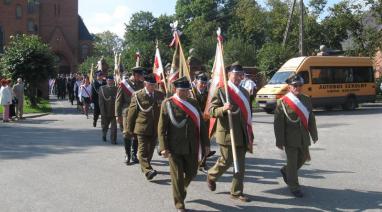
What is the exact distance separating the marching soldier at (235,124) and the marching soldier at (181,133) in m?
0.59

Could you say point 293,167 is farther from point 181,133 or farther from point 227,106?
point 181,133

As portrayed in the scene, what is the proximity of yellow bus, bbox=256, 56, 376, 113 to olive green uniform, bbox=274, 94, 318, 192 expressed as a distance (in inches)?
610

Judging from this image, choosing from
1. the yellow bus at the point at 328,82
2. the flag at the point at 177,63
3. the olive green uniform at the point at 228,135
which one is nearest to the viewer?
the olive green uniform at the point at 228,135

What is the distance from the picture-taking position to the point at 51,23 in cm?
7919

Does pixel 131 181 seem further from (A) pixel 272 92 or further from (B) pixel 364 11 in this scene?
(B) pixel 364 11

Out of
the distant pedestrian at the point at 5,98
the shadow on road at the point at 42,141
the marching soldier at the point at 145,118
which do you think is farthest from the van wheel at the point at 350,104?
the marching soldier at the point at 145,118

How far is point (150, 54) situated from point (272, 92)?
27639mm

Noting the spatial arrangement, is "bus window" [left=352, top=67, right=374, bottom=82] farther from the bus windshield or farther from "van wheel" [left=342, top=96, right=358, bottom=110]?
the bus windshield

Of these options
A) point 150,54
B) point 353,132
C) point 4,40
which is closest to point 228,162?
Result: point 353,132

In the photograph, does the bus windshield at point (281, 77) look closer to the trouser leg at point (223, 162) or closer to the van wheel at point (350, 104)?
the van wheel at point (350, 104)

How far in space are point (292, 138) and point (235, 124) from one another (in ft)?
2.88

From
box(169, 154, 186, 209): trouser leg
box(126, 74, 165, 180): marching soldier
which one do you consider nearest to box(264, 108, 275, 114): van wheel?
box(126, 74, 165, 180): marching soldier

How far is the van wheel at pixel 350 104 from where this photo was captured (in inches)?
1032

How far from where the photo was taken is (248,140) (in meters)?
7.66
